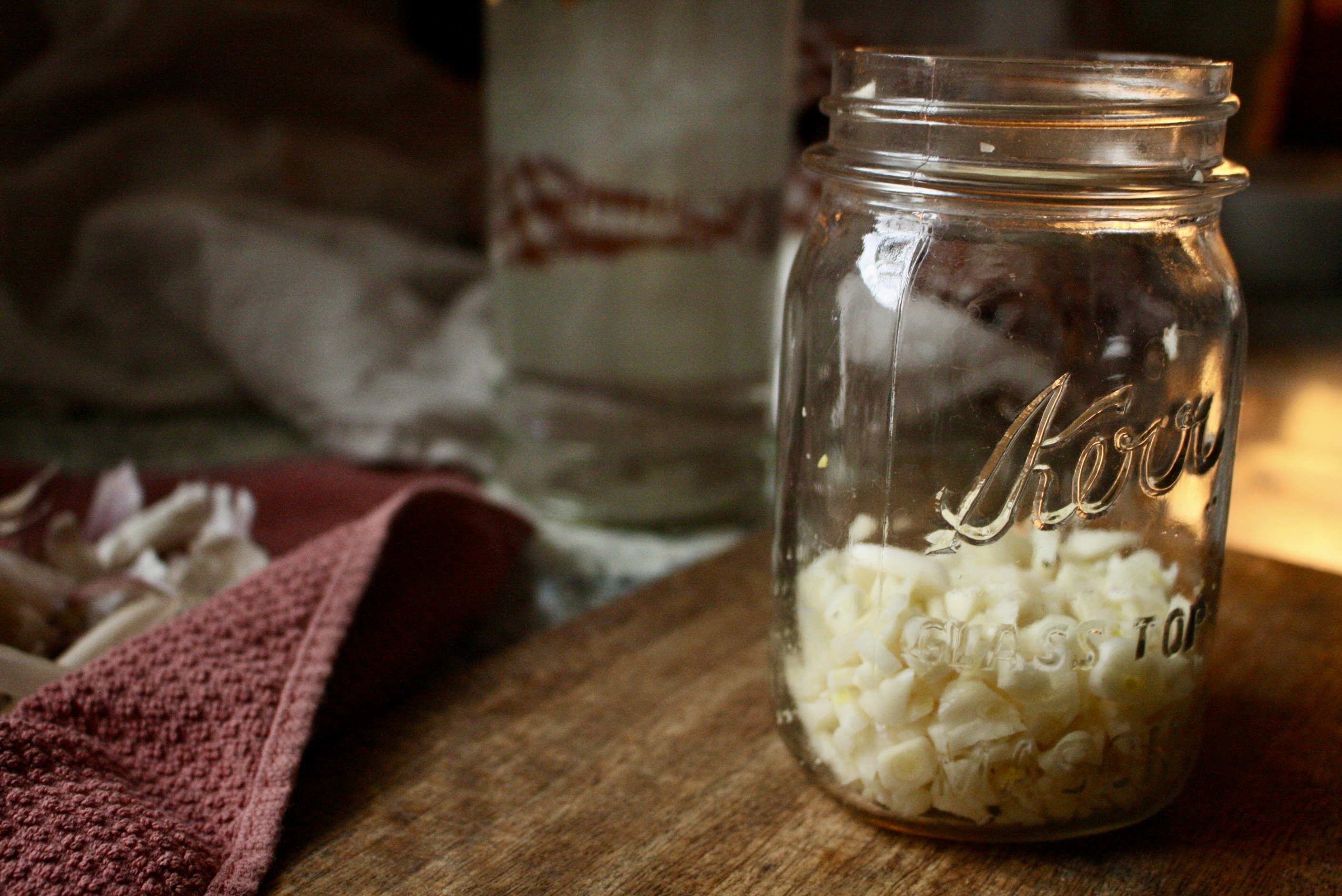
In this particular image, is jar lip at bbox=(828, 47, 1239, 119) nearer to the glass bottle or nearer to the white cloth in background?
the glass bottle

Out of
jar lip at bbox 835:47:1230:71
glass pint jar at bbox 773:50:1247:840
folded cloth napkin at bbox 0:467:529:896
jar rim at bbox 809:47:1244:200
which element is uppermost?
jar lip at bbox 835:47:1230:71

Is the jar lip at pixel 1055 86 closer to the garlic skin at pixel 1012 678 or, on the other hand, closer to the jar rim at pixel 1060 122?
the jar rim at pixel 1060 122

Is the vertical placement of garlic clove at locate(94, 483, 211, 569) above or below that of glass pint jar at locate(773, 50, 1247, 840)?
below

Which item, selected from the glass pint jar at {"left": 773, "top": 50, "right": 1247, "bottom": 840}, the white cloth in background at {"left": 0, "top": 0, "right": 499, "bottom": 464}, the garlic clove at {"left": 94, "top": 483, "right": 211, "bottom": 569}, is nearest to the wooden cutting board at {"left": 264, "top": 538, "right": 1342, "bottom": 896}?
the glass pint jar at {"left": 773, "top": 50, "right": 1247, "bottom": 840}

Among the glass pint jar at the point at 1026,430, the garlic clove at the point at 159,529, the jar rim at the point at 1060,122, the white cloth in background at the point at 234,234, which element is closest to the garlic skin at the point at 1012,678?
the glass pint jar at the point at 1026,430

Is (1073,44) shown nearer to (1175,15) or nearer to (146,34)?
(1175,15)

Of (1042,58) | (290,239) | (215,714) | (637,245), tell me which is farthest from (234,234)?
(1042,58)
